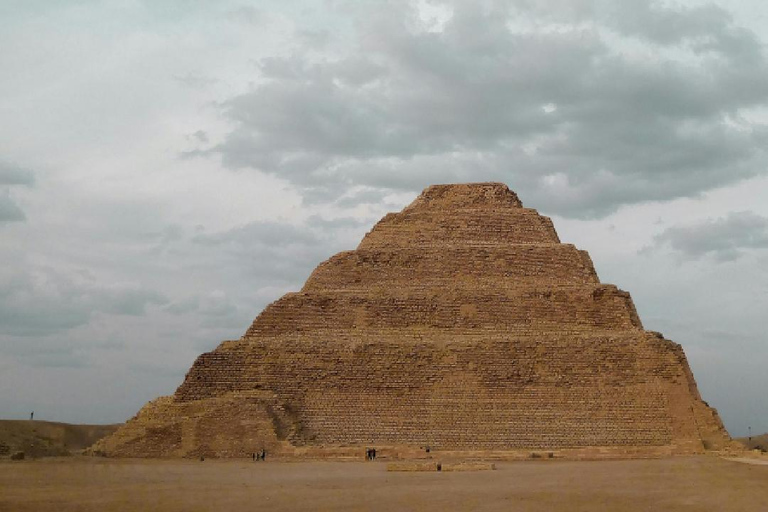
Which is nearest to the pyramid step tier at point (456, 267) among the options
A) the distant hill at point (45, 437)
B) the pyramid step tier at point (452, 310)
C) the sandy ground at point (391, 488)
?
the pyramid step tier at point (452, 310)

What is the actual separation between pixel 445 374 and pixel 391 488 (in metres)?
15.5

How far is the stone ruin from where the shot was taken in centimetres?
3372

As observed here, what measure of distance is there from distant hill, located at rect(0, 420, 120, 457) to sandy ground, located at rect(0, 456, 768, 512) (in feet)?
39.5

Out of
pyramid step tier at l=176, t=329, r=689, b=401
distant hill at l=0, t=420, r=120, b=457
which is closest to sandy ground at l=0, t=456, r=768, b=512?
pyramid step tier at l=176, t=329, r=689, b=401

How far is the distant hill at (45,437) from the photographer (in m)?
39.5

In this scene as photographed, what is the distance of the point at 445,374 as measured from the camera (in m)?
35.4

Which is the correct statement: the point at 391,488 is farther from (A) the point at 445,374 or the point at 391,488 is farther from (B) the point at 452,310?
(B) the point at 452,310

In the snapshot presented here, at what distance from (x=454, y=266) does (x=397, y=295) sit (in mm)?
3200

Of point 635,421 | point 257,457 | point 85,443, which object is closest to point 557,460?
point 635,421

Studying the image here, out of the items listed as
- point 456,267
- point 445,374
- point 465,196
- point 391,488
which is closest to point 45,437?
point 456,267

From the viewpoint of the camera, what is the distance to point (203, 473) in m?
26.0

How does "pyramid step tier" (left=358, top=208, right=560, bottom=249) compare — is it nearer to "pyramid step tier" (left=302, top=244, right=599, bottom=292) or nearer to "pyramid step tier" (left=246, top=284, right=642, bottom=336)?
"pyramid step tier" (left=302, top=244, right=599, bottom=292)

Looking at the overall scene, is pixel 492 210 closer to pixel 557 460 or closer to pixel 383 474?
pixel 557 460

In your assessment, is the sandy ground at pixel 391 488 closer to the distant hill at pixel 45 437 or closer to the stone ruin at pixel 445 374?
the stone ruin at pixel 445 374
